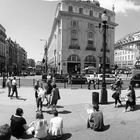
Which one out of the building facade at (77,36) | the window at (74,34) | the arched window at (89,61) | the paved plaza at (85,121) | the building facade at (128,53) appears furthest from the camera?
the building facade at (128,53)

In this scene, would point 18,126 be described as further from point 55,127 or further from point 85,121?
point 85,121

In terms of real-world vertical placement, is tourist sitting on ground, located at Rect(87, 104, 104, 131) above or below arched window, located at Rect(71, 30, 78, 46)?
below

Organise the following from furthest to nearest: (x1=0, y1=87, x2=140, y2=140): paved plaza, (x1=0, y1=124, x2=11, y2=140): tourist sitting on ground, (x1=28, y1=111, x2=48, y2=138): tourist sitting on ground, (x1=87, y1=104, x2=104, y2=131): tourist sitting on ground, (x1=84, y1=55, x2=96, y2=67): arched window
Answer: (x1=84, y1=55, x2=96, y2=67): arched window < (x1=87, y1=104, x2=104, y2=131): tourist sitting on ground < (x1=0, y1=87, x2=140, y2=140): paved plaza < (x1=28, y1=111, x2=48, y2=138): tourist sitting on ground < (x1=0, y1=124, x2=11, y2=140): tourist sitting on ground

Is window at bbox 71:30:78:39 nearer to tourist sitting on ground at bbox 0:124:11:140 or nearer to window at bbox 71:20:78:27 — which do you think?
window at bbox 71:20:78:27

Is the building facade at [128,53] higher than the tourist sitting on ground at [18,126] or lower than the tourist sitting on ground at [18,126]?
higher

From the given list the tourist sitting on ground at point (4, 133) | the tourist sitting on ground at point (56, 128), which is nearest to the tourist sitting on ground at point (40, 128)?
the tourist sitting on ground at point (56, 128)

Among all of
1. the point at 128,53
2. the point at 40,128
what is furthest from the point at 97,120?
the point at 128,53

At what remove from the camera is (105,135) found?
7.33 m

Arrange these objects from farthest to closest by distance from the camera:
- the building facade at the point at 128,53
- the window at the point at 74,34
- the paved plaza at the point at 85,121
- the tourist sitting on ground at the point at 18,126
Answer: the building facade at the point at 128,53 → the window at the point at 74,34 → the paved plaza at the point at 85,121 → the tourist sitting on ground at the point at 18,126

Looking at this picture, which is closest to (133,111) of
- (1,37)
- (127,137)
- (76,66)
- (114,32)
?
(127,137)

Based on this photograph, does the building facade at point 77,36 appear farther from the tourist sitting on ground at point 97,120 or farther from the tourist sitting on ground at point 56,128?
the tourist sitting on ground at point 56,128

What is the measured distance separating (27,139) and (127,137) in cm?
357

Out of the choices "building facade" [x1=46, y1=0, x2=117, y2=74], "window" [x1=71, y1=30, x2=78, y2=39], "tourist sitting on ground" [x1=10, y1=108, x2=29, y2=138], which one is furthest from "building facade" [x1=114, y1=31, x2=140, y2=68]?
"tourist sitting on ground" [x1=10, y1=108, x2=29, y2=138]

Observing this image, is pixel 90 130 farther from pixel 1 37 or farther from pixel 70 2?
pixel 1 37
